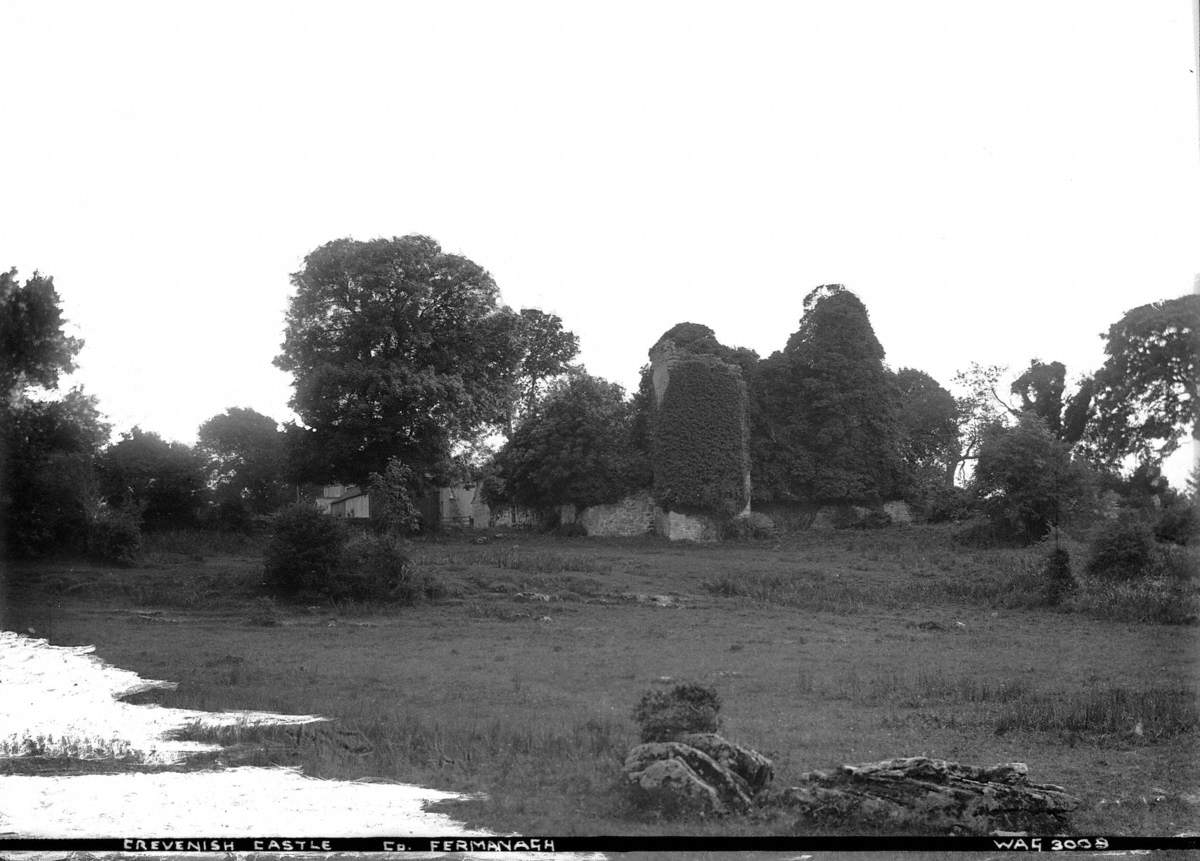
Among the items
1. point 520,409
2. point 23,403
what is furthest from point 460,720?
point 520,409

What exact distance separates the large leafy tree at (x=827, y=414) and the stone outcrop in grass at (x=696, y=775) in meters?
37.3

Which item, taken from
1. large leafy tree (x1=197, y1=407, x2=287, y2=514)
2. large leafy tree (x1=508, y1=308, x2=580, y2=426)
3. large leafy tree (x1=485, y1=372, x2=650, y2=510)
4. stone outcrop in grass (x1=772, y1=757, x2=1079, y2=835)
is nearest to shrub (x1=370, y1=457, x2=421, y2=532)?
large leafy tree (x1=485, y1=372, x2=650, y2=510)

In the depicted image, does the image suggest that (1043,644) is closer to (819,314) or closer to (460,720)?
(460,720)

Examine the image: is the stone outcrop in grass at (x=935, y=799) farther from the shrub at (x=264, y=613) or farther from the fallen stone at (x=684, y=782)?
the shrub at (x=264, y=613)

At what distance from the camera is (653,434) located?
44125 mm

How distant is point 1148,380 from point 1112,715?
121 ft

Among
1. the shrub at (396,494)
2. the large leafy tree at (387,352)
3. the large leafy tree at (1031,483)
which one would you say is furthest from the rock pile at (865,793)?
the large leafy tree at (1031,483)

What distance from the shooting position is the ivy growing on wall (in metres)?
42.9

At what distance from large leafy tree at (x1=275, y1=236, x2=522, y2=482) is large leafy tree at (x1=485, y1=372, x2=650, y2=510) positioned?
436cm

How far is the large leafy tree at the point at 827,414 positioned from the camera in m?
46.4

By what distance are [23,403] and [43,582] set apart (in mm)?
5061

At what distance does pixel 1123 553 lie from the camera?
2769 centimetres

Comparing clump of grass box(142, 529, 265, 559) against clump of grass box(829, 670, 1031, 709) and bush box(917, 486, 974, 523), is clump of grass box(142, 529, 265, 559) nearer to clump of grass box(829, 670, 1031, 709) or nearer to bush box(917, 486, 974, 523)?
clump of grass box(829, 670, 1031, 709)

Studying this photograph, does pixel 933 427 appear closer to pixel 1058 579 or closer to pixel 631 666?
pixel 1058 579
